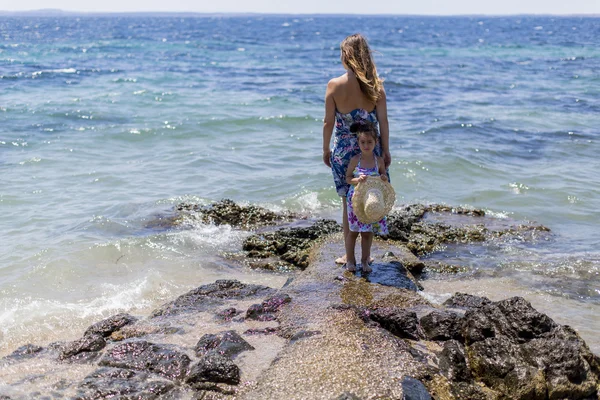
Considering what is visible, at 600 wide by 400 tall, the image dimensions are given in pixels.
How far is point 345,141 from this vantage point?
583 centimetres

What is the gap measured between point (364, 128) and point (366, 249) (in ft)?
3.76

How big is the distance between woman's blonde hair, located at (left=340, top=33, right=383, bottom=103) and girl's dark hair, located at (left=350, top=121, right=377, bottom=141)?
269mm

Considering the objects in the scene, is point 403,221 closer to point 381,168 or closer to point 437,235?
point 437,235

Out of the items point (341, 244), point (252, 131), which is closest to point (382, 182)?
point (341, 244)

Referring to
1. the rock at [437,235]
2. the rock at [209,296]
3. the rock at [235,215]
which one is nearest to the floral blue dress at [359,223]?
the rock at [209,296]

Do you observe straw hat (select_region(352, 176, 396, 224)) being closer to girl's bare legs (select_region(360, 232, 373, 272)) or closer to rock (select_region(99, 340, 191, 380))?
girl's bare legs (select_region(360, 232, 373, 272))

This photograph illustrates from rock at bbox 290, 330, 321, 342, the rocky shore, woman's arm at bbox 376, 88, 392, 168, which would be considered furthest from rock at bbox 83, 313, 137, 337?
woman's arm at bbox 376, 88, 392, 168

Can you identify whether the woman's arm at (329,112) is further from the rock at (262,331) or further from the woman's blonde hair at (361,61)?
the rock at (262,331)

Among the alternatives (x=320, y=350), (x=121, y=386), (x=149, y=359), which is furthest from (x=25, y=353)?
(x=320, y=350)

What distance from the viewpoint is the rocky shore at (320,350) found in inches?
161

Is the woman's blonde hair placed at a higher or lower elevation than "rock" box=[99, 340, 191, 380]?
higher

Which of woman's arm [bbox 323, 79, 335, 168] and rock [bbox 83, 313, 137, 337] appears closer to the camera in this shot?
rock [bbox 83, 313, 137, 337]

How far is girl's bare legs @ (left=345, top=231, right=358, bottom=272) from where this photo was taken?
596 cm

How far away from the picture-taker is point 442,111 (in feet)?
58.8
